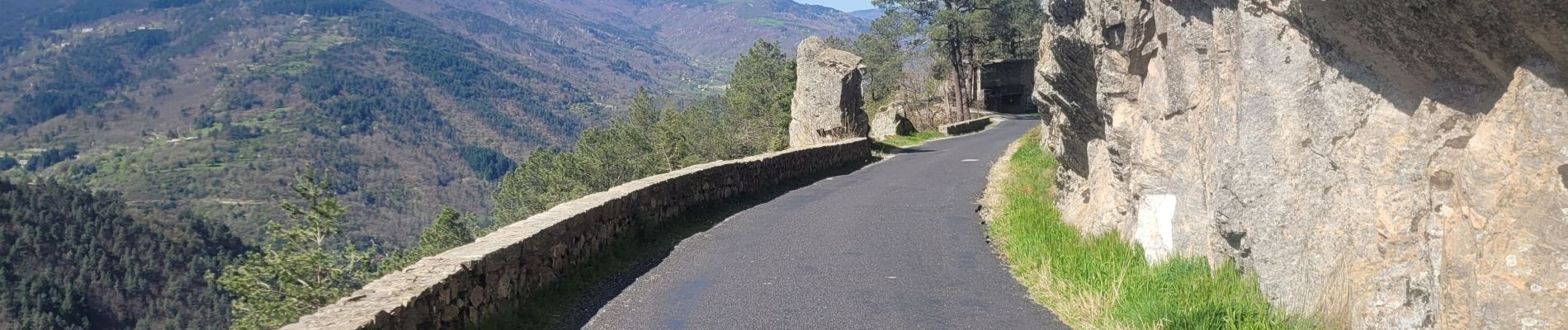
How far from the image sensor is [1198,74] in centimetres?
815

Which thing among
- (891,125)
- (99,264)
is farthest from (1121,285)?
(99,264)

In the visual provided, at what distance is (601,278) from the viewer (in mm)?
9789

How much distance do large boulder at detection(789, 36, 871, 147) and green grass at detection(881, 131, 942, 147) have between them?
1.62 metres

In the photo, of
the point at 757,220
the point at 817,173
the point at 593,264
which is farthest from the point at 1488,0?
the point at 817,173

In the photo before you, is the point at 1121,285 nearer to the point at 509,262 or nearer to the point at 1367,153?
the point at 1367,153

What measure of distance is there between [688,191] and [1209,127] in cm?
762

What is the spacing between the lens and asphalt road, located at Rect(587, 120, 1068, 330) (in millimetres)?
7758

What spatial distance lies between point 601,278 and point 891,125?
2555cm

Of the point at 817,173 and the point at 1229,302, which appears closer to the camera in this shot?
the point at 1229,302

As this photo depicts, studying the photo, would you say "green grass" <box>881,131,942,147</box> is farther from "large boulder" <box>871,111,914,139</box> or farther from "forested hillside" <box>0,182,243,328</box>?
"forested hillside" <box>0,182,243,328</box>

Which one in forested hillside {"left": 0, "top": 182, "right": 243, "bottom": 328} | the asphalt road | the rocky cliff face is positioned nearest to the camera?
the rocky cliff face

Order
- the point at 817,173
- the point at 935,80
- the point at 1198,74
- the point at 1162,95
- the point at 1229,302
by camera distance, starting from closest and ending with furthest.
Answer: the point at 1229,302 → the point at 1198,74 → the point at 1162,95 → the point at 817,173 → the point at 935,80

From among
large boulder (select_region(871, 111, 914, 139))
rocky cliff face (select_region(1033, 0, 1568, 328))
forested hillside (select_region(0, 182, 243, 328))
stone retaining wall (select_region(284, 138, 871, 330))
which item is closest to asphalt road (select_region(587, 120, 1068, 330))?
stone retaining wall (select_region(284, 138, 871, 330))

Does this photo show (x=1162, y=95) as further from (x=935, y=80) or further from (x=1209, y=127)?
(x=935, y=80)
